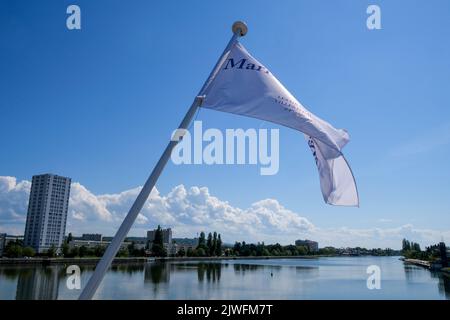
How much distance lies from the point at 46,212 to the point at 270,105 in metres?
133

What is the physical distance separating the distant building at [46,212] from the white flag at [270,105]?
129 metres

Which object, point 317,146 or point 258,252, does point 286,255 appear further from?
point 317,146

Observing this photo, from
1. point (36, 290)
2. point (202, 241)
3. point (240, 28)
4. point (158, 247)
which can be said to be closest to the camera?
point (240, 28)

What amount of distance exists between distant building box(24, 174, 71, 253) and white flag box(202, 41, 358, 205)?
129 m

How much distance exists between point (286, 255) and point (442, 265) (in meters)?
114

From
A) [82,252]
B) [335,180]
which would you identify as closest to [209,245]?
[82,252]

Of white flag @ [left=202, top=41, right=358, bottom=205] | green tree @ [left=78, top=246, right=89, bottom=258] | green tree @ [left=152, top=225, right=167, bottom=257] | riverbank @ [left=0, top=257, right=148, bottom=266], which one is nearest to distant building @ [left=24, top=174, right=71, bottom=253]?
green tree @ [left=78, top=246, right=89, bottom=258]

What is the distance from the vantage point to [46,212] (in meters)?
124

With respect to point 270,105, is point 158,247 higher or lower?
lower

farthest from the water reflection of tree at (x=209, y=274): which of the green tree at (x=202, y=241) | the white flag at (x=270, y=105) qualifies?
the green tree at (x=202, y=241)

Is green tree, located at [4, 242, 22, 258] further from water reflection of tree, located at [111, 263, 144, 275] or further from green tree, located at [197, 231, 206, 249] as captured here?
green tree, located at [197, 231, 206, 249]

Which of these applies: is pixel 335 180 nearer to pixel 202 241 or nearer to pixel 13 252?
pixel 13 252

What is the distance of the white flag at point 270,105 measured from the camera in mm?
5629
